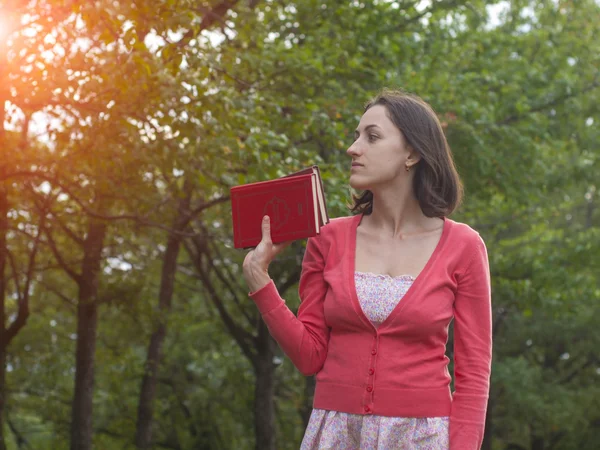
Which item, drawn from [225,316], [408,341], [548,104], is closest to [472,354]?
[408,341]

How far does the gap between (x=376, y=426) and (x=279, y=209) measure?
2.42 ft

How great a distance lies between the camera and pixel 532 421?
950 inches

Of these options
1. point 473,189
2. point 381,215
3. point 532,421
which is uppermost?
point 473,189

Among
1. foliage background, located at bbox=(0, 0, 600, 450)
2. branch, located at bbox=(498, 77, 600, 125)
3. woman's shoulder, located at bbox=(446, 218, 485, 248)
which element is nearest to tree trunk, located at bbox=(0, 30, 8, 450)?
foliage background, located at bbox=(0, 0, 600, 450)

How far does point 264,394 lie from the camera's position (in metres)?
17.0

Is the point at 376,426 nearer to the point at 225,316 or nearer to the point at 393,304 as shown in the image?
the point at 393,304

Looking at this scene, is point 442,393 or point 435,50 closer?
point 442,393

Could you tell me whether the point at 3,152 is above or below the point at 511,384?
above

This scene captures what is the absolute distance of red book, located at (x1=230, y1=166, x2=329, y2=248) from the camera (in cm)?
288

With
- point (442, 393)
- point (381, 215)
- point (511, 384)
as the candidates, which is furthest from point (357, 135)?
point (511, 384)

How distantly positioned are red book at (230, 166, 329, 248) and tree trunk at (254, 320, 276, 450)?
13964 millimetres

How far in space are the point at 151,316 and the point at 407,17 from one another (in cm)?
627

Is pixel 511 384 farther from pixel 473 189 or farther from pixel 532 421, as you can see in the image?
pixel 473 189

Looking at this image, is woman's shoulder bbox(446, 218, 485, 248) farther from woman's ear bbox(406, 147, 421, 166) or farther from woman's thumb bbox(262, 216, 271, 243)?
woman's thumb bbox(262, 216, 271, 243)
